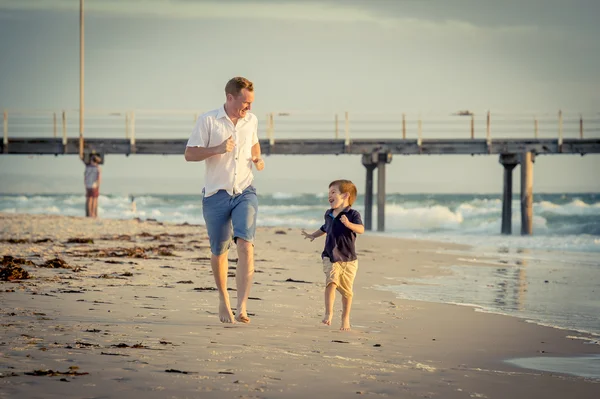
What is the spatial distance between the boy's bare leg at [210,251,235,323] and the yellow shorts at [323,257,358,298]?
2.23ft

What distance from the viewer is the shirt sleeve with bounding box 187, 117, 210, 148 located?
5.87 metres

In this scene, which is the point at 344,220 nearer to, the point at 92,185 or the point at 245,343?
the point at 245,343

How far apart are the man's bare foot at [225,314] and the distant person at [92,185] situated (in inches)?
818

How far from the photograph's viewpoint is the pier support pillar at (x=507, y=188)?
27.0 meters

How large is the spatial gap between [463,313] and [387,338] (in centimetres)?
178

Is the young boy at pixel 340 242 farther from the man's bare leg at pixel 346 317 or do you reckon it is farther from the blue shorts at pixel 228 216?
the blue shorts at pixel 228 216

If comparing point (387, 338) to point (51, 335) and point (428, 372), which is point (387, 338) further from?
point (51, 335)

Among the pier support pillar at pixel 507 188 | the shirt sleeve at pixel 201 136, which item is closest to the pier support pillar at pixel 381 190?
the pier support pillar at pixel 507 188

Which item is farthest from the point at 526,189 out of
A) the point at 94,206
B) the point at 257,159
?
the point at 257,159

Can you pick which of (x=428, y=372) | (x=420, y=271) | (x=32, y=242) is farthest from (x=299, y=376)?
(x=32, y=242)

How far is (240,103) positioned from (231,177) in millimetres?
477

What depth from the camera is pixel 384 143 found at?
87.6 ft

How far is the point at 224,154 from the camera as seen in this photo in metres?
5.93

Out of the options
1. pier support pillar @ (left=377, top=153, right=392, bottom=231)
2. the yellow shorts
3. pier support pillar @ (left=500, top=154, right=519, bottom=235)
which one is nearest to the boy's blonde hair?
the yellow shorts
